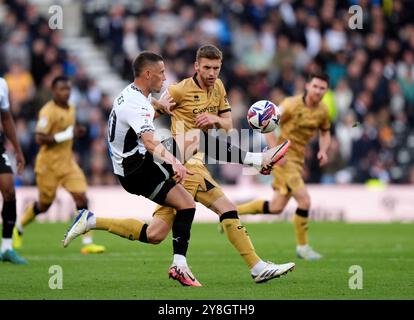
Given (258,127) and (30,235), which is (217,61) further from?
(30,235)

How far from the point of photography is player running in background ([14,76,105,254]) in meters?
15.9

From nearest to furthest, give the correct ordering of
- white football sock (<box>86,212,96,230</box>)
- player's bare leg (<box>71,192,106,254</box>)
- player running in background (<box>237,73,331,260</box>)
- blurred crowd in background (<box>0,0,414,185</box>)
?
white football sock (<box>86,212,96,230</box>)
player running in background (<box>237,73,331,260</box>)
player's bare leg (<box>71,192,106,254</box>)
blurred crowd in background (<box>0,0,414,185</box>)

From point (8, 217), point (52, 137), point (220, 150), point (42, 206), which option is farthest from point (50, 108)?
point (220, 150)

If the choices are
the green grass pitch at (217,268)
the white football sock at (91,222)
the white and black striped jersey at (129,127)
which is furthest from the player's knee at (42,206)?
the white and black striped jersey at (129,127)

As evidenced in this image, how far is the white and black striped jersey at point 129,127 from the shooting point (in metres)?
10.3

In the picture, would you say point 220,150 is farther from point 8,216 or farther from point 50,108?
point 50,108

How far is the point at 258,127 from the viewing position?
11.3 meters

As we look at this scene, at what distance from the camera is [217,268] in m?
A: 12.7

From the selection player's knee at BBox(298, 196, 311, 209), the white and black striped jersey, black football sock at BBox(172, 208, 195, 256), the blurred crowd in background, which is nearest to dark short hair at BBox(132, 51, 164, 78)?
the white and black striped jersey

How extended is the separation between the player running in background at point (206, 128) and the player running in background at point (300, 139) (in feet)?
10.9

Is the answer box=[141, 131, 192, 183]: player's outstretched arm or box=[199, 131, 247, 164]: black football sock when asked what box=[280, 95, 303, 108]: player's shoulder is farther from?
box=[141, 131, 192, 183]: player's outstretched arm

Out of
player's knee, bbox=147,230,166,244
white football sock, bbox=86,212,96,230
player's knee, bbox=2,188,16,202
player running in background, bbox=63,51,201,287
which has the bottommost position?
player's knee, bbox=147,230,166,244

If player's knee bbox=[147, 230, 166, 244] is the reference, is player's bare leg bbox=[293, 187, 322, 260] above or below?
below

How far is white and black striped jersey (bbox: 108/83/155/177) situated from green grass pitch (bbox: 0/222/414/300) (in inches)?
50.4
